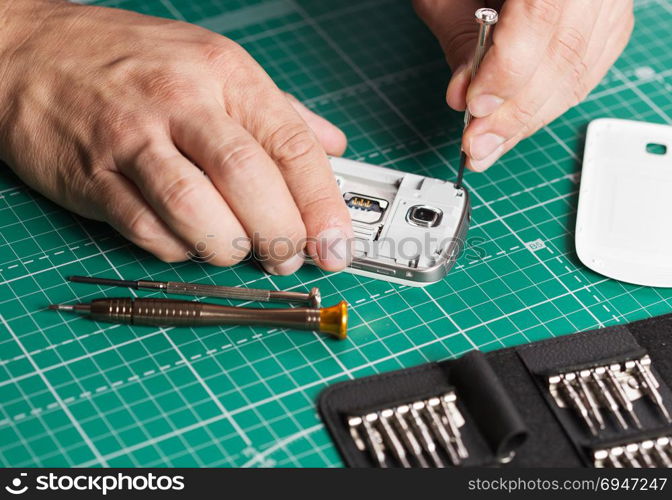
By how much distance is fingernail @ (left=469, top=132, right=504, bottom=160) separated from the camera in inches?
78.1

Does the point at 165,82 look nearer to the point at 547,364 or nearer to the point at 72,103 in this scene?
the point at 72,103

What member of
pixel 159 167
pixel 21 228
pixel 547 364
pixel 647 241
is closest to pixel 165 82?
pixel 159 167

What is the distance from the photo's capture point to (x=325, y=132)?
7.08 feet

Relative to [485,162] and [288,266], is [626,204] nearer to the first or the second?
[485,162]

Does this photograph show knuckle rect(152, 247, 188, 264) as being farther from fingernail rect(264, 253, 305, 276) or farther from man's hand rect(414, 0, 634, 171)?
man's hand rect(414, 0, 634, 171)

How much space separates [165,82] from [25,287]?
1.69 feet

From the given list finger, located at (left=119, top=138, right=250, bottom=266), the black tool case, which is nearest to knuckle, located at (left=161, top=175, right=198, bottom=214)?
finger, located at (left=119, top=138, right=250, bottom=266)

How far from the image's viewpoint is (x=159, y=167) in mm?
1761

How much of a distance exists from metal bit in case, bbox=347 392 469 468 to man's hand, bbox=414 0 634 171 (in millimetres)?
655

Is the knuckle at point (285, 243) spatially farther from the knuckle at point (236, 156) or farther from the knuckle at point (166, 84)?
the knuckle at point (166, 84)

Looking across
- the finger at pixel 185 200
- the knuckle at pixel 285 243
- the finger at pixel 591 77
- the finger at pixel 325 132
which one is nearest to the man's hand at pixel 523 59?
the finger at pixel 591 77

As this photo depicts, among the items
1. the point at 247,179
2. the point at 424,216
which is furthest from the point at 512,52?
the point at 247,179

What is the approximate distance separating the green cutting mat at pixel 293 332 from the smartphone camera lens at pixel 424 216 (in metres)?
0.11

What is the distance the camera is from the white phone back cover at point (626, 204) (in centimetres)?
194
